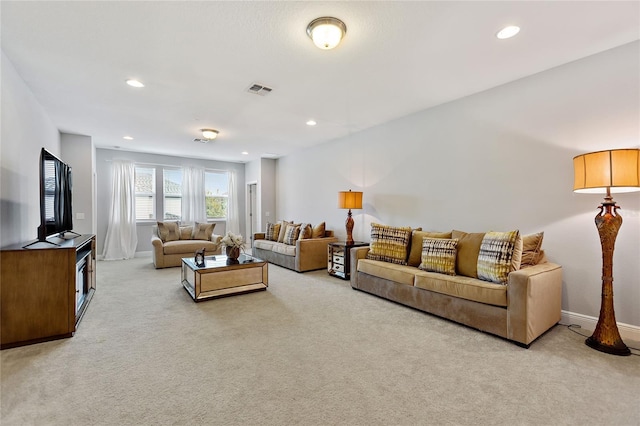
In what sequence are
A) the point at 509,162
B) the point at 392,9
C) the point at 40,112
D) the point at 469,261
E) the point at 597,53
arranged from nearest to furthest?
the point at 392,9 < the point at 597,53 < the point at 469,261 < the point at 509,162 < the point at 40,112

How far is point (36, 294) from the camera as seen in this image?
2502mm

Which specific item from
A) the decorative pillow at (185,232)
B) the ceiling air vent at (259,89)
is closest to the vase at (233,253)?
the ceiling air vent at (259,89)

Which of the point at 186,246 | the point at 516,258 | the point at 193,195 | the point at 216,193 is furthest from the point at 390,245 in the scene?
the point at 216,193

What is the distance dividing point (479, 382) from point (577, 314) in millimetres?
1799

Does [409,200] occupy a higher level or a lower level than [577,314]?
higher

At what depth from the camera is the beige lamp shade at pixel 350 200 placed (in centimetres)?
496

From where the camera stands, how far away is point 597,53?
108 inches

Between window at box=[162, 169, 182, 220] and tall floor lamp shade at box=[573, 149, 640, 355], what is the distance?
26.6ft

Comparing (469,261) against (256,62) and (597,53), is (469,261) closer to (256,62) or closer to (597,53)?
(597,53)

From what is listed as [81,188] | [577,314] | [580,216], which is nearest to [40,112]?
[81,188]

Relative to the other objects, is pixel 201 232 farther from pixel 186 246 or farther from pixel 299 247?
pixel 299 247

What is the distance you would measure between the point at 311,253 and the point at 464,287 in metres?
3.02

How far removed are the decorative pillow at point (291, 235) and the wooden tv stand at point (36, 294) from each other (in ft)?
11.9

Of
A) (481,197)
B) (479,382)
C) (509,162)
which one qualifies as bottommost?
(479,382)
